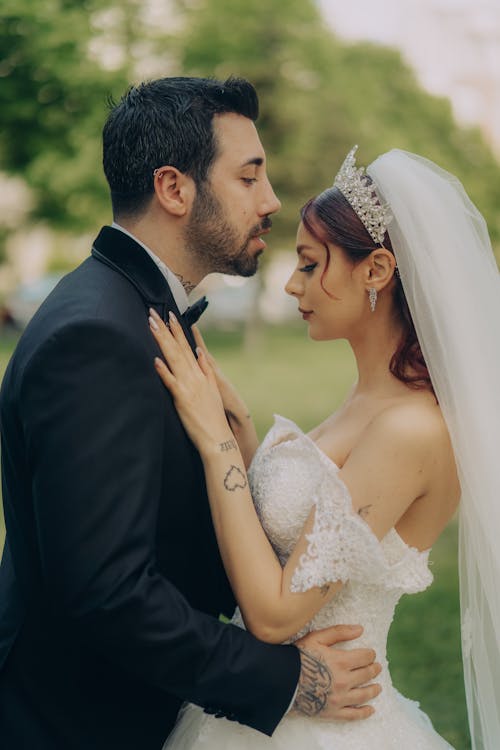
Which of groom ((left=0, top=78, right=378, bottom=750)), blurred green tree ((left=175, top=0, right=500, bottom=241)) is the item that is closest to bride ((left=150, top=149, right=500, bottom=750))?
groom ((left=0, top=78, right=378, bottom=750))

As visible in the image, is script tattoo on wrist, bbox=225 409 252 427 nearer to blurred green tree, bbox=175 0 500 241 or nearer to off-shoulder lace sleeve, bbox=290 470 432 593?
off-shoulder lace sleeve, bbox=290 470 432 593

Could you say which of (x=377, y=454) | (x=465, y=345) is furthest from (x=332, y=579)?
(x=465, y=345)

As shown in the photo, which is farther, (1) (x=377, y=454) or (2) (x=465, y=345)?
(2) (x=465, y=345)

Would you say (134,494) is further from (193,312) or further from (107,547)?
(193,312)

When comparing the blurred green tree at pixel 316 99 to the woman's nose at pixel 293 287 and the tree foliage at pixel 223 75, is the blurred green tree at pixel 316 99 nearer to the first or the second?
the tree foliage at pixel 223 75

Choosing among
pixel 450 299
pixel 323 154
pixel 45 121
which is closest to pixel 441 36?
pixel 323 154

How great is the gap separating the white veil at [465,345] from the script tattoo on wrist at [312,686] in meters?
0.66

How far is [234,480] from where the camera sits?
8.50 feet

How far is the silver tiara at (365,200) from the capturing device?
2.94m

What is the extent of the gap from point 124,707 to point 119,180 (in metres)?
1.55

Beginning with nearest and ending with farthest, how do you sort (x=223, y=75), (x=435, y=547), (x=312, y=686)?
(x=312, y=686) → (x=435, y=547) → (x=223, y=75)

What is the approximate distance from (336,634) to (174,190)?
144 cm

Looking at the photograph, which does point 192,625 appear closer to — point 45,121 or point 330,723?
point 330,723

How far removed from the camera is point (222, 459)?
2582 mm
